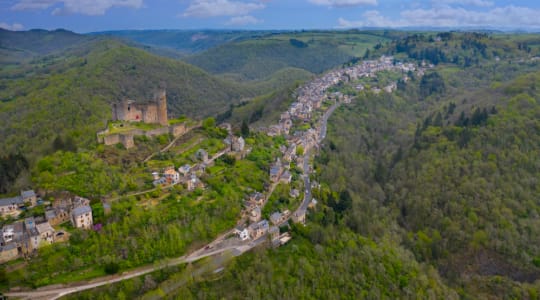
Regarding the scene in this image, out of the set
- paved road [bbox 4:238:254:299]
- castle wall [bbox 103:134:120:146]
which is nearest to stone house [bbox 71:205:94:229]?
paved road [bbox 4:238:254:299]

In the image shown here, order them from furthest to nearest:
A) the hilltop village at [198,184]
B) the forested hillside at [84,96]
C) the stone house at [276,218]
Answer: the forested hillside at [84,96]
the stone house at [276,218]
the hilltop village at [198,184]

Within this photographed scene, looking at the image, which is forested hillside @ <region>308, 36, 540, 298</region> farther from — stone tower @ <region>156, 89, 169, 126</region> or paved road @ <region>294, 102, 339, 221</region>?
stone tower @ <region>156, 89, 169, 126</region>

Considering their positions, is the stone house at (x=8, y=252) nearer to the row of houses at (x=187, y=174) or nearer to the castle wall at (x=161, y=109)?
the row of houses at (x=187, y=174)

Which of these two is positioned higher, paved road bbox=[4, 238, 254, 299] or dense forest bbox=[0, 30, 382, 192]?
dense forest bbox=[0, 30, 382, 192]

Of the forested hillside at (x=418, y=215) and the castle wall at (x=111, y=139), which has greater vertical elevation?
the castle wall at (x=111, y=139)

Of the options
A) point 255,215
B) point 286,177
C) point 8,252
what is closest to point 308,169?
point 286,177

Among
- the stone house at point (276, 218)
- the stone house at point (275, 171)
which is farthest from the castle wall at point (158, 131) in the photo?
the stone house at point (276, 218)

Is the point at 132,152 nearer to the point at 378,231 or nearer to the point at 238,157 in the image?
the point at 238,157

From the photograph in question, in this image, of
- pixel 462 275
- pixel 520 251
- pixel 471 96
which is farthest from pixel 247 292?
pixel 471 96
